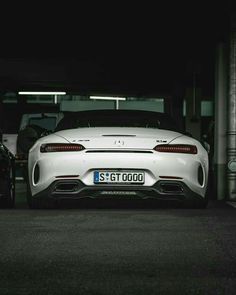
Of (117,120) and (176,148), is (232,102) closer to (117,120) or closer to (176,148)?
(117,120)

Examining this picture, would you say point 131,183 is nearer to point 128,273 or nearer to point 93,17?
point 128,273

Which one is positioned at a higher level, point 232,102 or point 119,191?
point 232,102

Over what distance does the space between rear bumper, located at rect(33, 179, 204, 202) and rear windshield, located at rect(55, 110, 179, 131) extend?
1.05 m

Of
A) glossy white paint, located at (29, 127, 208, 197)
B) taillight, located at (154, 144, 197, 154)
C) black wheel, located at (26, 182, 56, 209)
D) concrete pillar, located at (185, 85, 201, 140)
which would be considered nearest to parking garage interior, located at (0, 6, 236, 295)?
black wheel, located at (26, 182, 56, 209)

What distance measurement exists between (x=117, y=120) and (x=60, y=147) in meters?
1.18

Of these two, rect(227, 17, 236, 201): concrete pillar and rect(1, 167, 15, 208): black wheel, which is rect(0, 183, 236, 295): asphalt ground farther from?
rect(227, 17, 236, 201): concrete pillar

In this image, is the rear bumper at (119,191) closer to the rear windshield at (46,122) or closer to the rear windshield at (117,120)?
the rear windshield at (117,120)

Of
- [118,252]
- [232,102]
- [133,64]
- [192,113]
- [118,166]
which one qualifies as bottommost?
[192,113]

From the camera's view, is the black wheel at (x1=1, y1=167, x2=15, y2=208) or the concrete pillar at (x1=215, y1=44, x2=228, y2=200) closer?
the black wheel at (x1=1, y1=167, x2=15, y2=208)

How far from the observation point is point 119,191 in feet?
28.2

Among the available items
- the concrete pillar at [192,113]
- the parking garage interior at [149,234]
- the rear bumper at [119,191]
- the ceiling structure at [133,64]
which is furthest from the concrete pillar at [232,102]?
the concrete pillar at [192,113]

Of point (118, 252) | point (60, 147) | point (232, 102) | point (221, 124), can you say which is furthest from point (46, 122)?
point (118, 252)

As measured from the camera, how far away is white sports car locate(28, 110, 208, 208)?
28.0ft

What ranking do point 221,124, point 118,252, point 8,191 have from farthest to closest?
point 221,124
point 8,191
point 118,252
